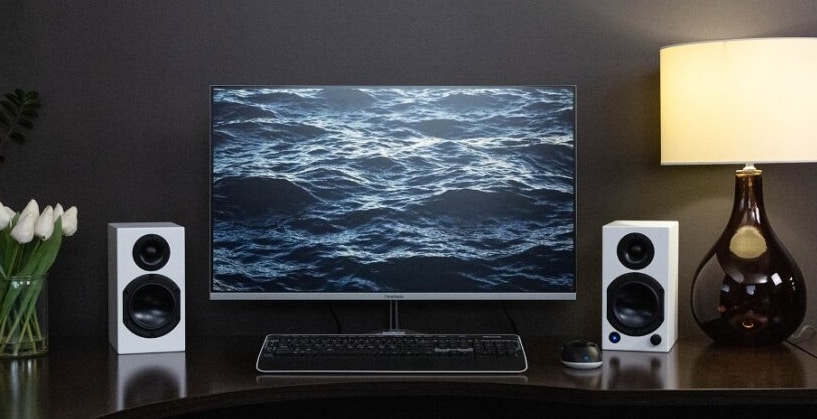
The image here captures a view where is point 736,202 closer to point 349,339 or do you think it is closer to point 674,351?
point 674,351

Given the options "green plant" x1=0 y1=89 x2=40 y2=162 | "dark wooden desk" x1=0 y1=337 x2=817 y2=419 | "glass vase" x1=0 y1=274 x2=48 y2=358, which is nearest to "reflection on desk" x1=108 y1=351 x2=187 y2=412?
"dark wooden desk" x1=0 y1=337 x2=817 y2=419

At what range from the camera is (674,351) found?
1.96 meters

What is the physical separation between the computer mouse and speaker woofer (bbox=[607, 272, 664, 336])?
0.20 m

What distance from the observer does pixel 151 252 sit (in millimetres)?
1984

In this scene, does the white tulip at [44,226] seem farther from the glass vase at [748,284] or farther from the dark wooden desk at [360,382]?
the glass vase at [748,284]

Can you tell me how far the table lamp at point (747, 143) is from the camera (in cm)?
194

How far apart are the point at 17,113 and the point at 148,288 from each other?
1.93 ft

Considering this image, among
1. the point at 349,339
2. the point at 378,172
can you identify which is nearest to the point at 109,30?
the point at 378,172

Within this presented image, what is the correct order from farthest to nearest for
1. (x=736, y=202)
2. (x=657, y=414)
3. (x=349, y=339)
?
1. (x=657, y=414)
2. (x=736, y=202)
3. (x=349, y=339)

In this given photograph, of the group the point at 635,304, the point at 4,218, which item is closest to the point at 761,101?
the point at 635,304

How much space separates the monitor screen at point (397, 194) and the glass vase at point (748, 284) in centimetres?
31

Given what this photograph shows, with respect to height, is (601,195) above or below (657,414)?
above

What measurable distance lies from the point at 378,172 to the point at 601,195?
1.90 ft

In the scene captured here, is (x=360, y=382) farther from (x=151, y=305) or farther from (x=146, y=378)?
(x=151, y=305)
